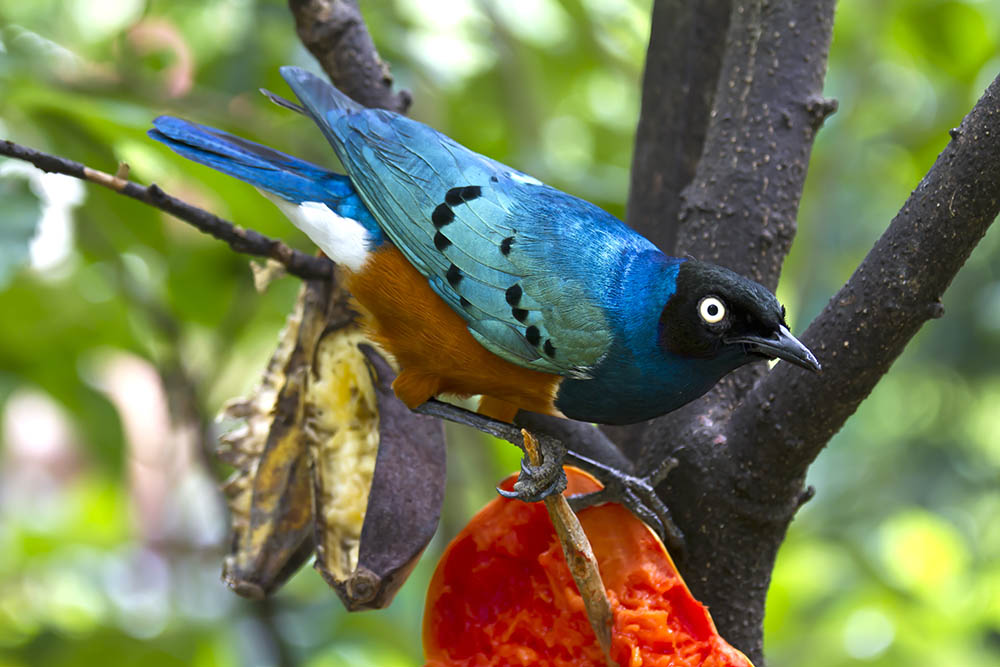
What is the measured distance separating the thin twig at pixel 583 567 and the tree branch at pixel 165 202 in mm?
651

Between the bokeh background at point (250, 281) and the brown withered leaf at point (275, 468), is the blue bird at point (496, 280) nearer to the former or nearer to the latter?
the brown withered leaf at point (275, 468)

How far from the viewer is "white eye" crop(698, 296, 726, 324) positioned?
1.53m

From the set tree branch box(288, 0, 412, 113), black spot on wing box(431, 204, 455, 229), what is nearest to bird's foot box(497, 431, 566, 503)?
black spot on wing box(431, 204, 455, 229)

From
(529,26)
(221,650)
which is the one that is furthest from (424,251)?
(529,26)

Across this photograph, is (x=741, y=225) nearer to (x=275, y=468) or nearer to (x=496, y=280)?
(x=496, y=280)

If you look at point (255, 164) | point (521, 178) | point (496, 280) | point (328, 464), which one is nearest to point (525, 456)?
point (496, 280)

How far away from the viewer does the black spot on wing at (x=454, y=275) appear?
173cm

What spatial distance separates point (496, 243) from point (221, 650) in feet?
5.51

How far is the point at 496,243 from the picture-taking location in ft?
5.63

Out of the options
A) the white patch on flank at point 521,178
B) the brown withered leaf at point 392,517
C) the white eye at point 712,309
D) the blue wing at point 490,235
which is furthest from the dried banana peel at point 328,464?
the white eye at point 712,309

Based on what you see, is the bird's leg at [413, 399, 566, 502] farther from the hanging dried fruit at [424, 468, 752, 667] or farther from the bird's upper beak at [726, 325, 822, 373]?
the bird's upper beak at [726, 325, 822, 373]

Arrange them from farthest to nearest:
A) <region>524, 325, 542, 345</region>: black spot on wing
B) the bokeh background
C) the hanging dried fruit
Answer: the bokeh background → <region>524, 325, 542, 345</region>: black spot on wing → the hanging dried fruit

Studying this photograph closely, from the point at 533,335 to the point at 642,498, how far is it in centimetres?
32

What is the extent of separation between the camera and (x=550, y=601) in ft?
4.97
